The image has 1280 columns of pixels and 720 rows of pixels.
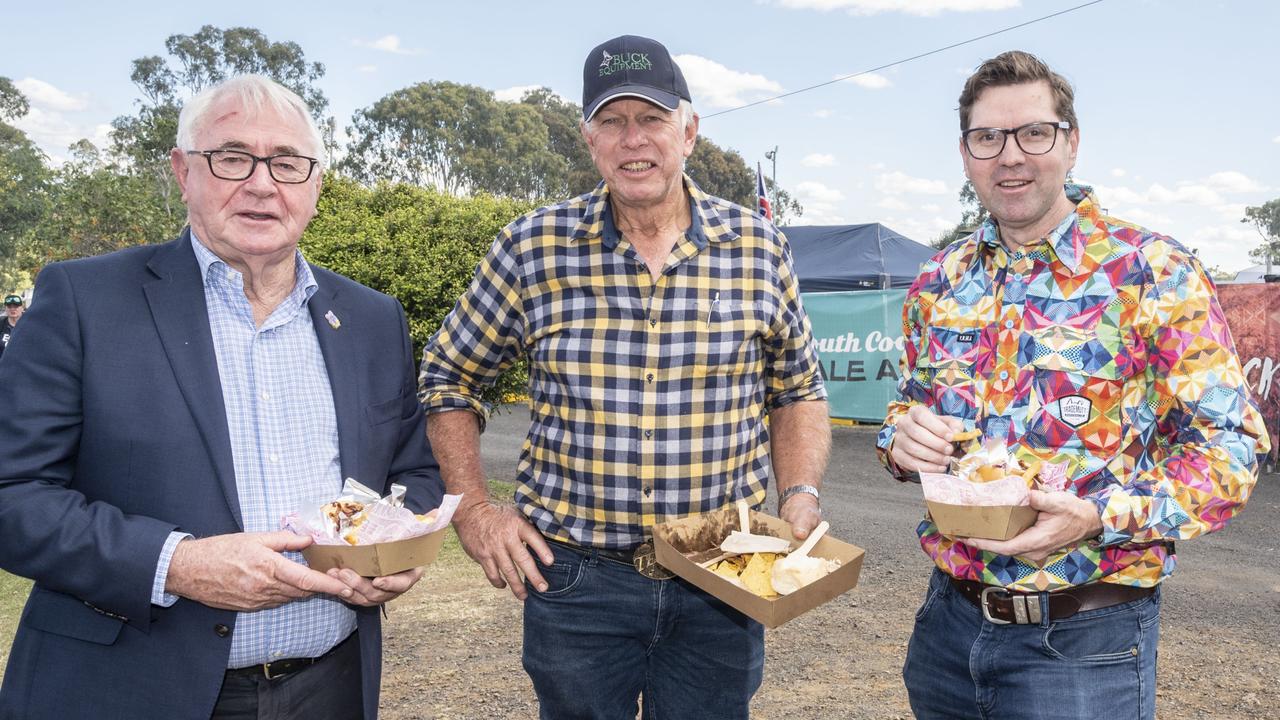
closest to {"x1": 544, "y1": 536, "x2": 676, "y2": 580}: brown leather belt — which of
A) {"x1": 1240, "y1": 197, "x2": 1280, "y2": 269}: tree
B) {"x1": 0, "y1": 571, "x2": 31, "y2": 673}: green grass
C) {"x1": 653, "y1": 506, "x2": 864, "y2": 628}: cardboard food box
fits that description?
{"x1": 653, "y1": 506, "x2": 864, "y2": 628}: cardboard food box

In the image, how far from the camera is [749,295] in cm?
287

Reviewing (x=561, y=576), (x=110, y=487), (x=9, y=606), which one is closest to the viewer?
(x=110, y=487)

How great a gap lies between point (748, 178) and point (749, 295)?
52365 mm

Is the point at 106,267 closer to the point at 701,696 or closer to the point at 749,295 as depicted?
the point at 749,295

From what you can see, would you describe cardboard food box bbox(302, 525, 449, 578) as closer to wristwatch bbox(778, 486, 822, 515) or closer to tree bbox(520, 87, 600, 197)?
wristwatch bbox(778, 486, 822, 515)

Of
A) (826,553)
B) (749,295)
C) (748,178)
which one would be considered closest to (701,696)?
(826,553)

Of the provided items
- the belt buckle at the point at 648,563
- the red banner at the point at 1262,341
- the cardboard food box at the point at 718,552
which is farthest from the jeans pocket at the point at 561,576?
the red banner at the point at 1262,341

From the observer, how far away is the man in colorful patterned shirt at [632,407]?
2736 millimetres

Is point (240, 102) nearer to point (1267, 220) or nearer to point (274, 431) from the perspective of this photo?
point (274, 431)

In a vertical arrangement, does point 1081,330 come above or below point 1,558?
above

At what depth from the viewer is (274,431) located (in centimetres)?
232

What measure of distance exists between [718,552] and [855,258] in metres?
14.6

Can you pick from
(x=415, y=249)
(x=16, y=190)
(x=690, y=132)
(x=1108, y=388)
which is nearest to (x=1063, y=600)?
(x=1108, y=388)

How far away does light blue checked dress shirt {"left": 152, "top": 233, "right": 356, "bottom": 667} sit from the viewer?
2270 millimetres
